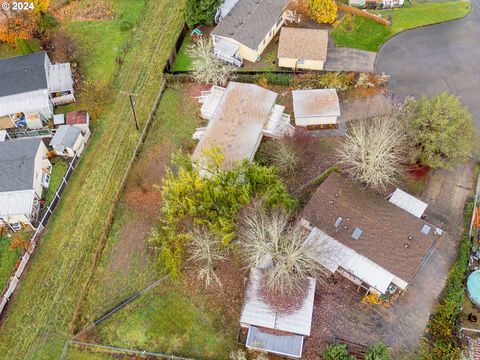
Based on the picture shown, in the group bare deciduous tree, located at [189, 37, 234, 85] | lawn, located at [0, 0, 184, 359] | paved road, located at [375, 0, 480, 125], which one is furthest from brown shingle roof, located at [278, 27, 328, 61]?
lawn, located at [0, 0, 184, 359]

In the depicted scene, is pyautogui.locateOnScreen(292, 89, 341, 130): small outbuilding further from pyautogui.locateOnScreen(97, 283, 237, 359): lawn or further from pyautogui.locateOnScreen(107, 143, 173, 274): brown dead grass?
pyautogui.locateOnScreen(97, 283, 237, 359): lawn

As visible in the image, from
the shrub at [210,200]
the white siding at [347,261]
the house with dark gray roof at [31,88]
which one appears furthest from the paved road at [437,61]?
the house with dark gray roof at [31,88]

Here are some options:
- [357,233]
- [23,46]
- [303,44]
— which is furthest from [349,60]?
[23,46]

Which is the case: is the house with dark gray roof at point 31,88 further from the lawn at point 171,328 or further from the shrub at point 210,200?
the lawn at point 171,328

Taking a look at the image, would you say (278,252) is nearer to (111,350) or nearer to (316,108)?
(111,350)

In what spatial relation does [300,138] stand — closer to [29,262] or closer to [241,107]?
[241,107]
